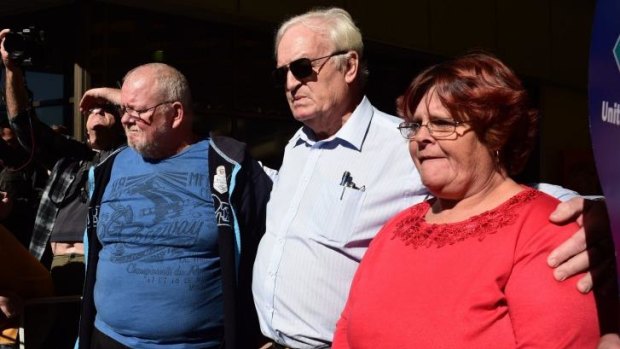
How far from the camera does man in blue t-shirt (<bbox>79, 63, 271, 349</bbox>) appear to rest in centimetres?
294

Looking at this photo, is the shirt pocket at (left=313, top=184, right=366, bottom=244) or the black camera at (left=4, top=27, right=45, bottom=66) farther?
the black camera at (left=4, top=27, right=45, bottom=66)

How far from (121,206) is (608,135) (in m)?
2.37

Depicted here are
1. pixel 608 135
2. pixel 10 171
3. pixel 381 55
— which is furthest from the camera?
pixel 381 55

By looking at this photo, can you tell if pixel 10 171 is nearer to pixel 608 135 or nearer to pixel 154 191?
pixel 154 191

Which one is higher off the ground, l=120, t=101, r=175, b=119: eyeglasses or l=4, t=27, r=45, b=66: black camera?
l=4, t=27, r=45, b=66: black camera

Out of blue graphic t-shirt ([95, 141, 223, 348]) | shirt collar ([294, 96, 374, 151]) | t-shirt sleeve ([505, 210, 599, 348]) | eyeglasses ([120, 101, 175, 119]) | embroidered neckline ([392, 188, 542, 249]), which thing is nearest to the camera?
t-shirt sleeve ([505, 210, 599, 348])

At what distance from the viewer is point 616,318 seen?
5.12 ft

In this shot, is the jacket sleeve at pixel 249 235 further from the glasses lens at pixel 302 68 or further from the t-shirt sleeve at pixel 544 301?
the t-shirt sleeve at pixel 544 301

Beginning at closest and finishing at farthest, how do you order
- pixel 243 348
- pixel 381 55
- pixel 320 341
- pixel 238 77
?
pixel 320 341 < pixel 243 348 < pixel 238 77 < pixel 381 55

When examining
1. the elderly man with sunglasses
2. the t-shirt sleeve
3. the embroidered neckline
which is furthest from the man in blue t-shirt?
the t-shirt sleeve

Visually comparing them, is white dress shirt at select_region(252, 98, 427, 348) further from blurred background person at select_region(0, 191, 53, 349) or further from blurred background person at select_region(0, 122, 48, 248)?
blurred background person at select_region(0, 122, 48, 248)

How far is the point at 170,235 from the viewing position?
297 cm

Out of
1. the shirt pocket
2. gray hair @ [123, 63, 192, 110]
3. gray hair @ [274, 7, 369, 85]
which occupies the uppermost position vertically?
gray hair @ [274, 7, 369, 85]

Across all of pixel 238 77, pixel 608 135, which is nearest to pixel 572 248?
pixel 608 135
